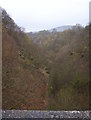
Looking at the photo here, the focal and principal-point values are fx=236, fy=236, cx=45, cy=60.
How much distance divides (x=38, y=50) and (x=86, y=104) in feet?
31.7

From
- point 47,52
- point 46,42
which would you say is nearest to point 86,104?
point 47,52

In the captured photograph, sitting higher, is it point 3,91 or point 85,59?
point 85,59

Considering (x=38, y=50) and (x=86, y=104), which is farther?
(x=38, y=50)

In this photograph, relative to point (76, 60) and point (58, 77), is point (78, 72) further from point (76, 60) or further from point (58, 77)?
point (76, 60)

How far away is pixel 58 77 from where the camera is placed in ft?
44.4

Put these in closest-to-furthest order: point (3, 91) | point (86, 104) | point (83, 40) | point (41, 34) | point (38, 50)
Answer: point (3, 91)
point (86, 104)
point (83, 40)
point (38, 50)
point (41, 34)

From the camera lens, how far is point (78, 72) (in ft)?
45.5

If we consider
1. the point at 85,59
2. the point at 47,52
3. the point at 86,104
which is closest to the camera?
the point at 86,104

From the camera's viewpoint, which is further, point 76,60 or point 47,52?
point 47,52

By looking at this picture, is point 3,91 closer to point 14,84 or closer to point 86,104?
point 14,84

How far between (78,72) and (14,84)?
574 cm

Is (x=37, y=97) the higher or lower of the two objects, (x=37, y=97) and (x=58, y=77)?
the lower

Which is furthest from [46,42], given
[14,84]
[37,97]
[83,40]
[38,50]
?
[14,84]

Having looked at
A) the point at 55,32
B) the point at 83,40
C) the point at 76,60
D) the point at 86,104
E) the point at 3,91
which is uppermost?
the point at 55,32
